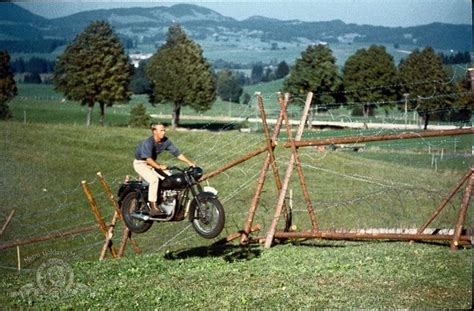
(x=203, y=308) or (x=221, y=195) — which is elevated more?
(x=203, y=308)

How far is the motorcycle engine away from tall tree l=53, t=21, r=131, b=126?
35.2 meters

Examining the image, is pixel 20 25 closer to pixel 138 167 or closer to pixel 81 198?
pixel 81 198

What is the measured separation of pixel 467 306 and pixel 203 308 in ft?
14.3

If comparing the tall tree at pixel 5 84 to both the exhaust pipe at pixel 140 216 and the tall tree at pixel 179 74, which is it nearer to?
the tall tree at pixel 179 74

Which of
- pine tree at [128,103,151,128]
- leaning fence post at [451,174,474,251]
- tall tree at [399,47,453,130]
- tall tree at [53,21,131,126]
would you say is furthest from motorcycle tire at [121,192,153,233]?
tall tree at [399,47,453,130]

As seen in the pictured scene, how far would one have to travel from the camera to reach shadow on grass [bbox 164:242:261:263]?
1586 centimetres

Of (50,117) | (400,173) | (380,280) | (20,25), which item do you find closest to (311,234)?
(380,280)

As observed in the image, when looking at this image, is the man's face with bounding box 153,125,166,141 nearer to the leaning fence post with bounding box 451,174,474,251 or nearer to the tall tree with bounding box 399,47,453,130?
the leaning fence post with bounding box 451,174,474,251

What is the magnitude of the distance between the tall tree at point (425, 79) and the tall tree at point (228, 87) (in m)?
25.1

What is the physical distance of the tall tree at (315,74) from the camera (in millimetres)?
83688

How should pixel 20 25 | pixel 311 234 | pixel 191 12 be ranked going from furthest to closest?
pixel 191 12, pixel 20 25, pixel 311 234

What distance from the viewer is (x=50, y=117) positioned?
7012 centimetres

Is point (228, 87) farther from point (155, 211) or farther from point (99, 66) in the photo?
point (155, 211)

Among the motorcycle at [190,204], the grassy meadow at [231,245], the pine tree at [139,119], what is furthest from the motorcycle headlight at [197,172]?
the pine tree at [139,119]
